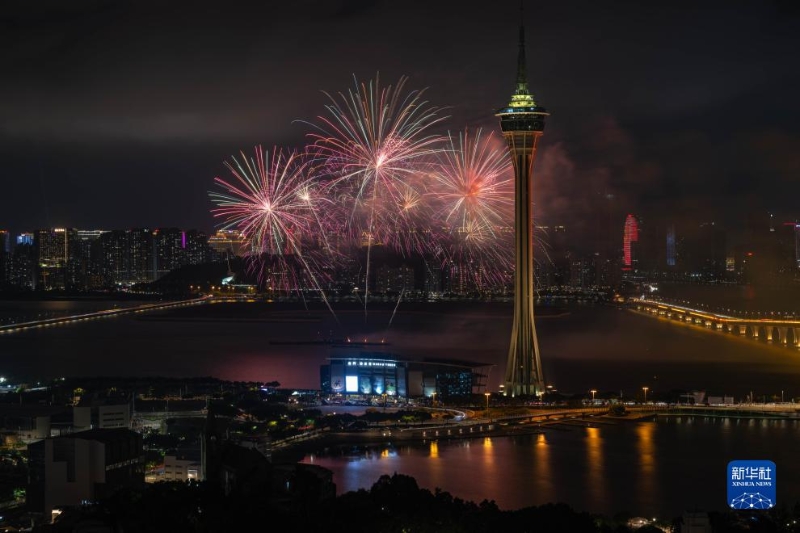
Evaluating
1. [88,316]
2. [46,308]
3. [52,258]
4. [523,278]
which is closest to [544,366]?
[523,278]

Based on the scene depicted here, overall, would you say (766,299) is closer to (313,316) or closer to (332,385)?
(313,316)

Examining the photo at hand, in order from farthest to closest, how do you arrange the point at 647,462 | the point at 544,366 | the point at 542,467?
the point at 544,366 < the point at 647,462 < the point at 542,467

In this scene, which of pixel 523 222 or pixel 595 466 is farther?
pixel 523 222

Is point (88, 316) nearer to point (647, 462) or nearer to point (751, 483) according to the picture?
point (647, 462)

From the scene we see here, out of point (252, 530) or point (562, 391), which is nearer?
point (252, 530)

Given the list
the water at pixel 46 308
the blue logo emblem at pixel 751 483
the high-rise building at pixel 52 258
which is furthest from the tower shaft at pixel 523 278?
the high-rise building at pixel 52 258

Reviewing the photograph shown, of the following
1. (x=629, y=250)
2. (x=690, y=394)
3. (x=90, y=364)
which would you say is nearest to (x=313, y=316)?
(x=90, y=364)

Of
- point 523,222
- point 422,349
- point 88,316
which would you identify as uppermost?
point 523,222
